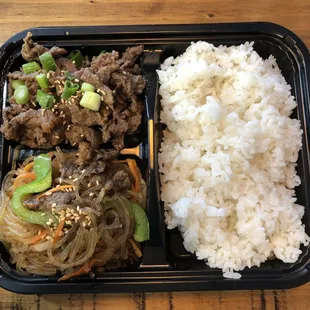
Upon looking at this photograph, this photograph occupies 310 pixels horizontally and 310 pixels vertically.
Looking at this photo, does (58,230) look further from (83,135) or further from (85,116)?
(85,116)

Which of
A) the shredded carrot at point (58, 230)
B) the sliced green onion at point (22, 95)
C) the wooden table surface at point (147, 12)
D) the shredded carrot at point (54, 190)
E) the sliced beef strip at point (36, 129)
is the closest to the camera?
the shredded carrot at point (58, 230)

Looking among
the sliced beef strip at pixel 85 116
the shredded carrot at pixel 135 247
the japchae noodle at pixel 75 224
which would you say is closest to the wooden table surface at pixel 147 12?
the sliced beef strip at pixel 85 116

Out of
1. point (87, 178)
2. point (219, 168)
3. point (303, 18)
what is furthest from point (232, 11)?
point (87, 178)

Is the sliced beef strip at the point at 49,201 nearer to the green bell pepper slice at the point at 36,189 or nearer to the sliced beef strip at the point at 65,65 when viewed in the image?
the green bell pepper slice at the point at 36,189

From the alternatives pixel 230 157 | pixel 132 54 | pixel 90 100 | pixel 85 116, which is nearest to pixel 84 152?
pixel 85 116

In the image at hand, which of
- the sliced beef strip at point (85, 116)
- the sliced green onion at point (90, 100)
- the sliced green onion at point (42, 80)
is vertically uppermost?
the sliced green onion at point (42, 80)

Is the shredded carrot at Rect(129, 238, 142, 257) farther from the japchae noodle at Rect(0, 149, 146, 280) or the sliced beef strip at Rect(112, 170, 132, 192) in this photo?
the sliced beef strip at Rect(112, 170, 132, 192)
